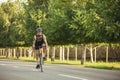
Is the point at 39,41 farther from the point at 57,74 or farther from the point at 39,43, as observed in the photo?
the point at 57,74

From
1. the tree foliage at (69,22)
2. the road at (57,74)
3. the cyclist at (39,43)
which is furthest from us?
the tree foliage at (69,22)

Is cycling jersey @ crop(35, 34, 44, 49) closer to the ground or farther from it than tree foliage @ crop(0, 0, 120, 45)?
closer to the ground

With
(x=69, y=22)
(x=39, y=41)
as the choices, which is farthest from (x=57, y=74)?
(x=69, y=22)

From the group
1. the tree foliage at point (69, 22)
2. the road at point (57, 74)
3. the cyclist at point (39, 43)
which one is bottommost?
the road at point (57, 74)

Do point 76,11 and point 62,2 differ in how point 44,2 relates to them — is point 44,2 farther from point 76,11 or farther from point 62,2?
point 76,11

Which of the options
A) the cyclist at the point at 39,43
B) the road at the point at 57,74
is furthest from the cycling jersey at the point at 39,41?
the road at the point at 57,74

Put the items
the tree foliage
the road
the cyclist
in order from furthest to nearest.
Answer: the tree foliage < the cyclist < the road

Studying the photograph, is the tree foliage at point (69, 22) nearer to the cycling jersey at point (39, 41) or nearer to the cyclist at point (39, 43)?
the cyclist at point (39, 43)

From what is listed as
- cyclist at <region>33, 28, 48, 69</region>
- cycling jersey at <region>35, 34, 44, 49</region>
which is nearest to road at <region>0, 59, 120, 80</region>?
cyclist at <region>33, 28, 48, 69</region>

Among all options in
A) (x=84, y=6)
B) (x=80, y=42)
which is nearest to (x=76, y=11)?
(x=84, y=6)

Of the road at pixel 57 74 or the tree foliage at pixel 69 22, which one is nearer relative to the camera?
the road at pixel 57 74

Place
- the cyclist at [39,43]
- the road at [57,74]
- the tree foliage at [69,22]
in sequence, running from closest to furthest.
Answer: the road at [57,74]
the cyclist at [39,43]
the tree foliage at [69,22]

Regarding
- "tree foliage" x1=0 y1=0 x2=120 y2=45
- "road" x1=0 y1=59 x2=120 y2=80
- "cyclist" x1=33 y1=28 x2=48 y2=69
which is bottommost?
"road" x1=0 y1=59 x2=120 y2=80

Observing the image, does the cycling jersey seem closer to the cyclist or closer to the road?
the cyclist
